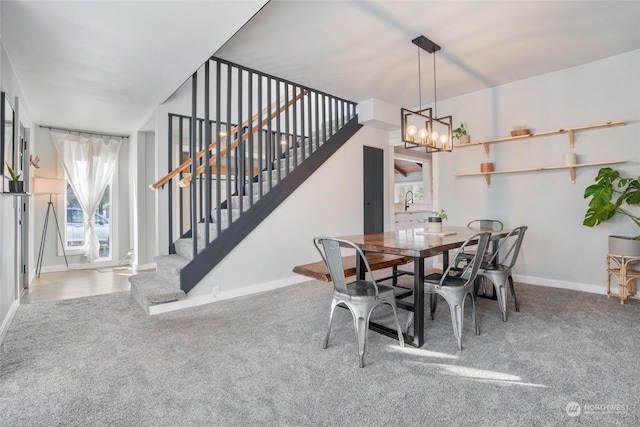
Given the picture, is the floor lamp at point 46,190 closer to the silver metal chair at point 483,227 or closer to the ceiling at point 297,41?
the ceiling at point 297,41

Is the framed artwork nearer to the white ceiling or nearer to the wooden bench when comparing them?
the white ceiling

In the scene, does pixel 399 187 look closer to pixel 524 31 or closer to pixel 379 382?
pixel 524 31

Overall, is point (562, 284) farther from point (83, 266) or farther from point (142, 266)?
point (83, 266)

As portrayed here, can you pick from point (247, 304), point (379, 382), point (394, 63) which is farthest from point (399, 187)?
point (379, 382)

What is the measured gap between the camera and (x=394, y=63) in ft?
12.3

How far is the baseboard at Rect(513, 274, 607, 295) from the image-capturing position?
3764 mm

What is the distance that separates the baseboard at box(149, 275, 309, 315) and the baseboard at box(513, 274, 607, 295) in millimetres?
2935

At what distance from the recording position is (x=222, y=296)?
3615 mm

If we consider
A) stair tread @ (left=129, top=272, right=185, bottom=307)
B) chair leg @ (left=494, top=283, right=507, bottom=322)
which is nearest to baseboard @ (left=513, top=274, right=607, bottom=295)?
chair leg @ (left=494, top=283, right=507, bottom=322)

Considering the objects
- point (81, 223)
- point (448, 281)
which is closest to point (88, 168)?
point (81, 223)

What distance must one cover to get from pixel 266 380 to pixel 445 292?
1.39m

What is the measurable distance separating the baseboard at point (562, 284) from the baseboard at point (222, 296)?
294 cm

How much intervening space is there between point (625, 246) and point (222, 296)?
14.1 ft

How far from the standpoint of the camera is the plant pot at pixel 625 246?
3.26 meters
